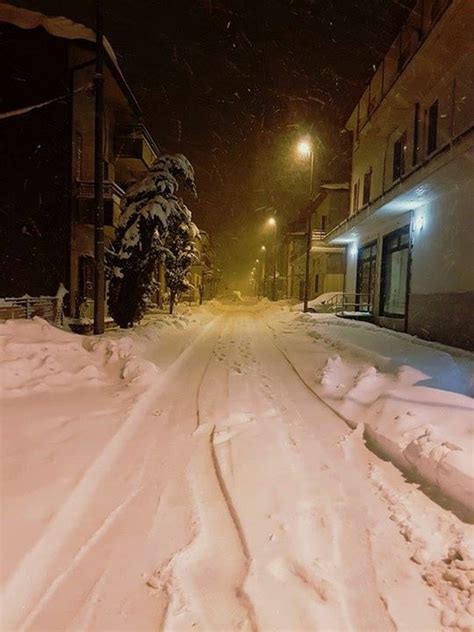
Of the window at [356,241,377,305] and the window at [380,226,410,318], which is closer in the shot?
the window at [380,226,410,318]

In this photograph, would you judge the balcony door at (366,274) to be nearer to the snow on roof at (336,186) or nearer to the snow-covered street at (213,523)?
the snow on roof at (336,186)

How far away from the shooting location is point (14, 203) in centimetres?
1800

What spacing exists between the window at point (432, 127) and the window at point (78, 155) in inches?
540

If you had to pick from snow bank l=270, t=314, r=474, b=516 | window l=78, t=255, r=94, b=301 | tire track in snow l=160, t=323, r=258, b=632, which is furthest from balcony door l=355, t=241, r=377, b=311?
tire track in snow l=160, t=323, r=258, b=632

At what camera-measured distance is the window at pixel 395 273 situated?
17.1m

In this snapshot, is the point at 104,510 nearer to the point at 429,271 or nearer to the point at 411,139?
the point at 429,271

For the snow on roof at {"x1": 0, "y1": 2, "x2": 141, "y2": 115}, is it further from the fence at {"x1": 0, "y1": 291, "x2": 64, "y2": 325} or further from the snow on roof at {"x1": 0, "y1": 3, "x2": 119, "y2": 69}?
the fence at {"x1": 0, "y1": 291, "x2": 64, "y2": 325}

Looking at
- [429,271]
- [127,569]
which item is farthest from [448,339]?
[127,569]

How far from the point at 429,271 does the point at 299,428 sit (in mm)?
10688

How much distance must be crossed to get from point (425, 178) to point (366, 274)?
1188cm

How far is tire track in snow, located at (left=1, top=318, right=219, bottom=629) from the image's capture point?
240 centimetres

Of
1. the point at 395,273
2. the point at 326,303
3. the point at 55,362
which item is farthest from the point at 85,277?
the point at 326,303

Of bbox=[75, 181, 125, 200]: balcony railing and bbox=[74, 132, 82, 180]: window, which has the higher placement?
bbox=[74, 132, 82, 180]: window

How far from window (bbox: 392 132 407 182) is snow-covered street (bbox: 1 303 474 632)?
46.2 ft
